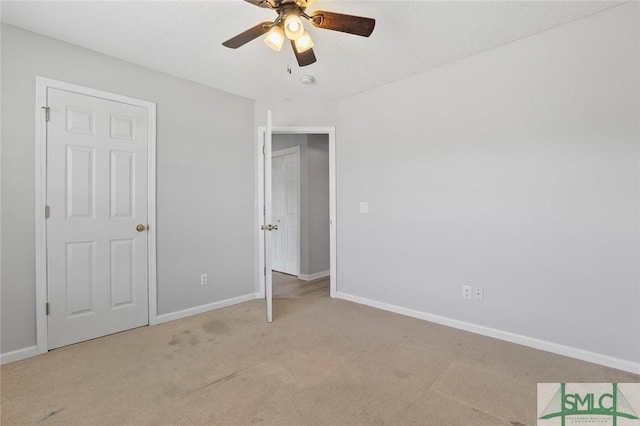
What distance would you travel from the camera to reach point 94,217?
8.36 feet

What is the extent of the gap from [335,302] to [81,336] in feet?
7.88

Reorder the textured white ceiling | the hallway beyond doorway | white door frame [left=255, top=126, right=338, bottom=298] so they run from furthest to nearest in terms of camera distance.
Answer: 1. the hallway beyond doorway
2. white door frame [left=255, top=126, right=338, bottom=298]
3. the textured white ceiling

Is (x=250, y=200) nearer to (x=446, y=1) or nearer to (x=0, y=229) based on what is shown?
(x=0, y=229)

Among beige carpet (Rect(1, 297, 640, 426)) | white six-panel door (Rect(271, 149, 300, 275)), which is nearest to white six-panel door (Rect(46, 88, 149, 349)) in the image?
beige carpet (Rect(1, 297, 640, 426))

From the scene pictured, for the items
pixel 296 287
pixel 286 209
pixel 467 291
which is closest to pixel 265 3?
pixel 467 291

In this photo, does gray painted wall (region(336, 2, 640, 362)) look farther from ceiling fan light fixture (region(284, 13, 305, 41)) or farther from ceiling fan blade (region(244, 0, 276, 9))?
ceiling fan blade (region(244, 0, 276, 9))

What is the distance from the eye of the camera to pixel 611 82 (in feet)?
6.80

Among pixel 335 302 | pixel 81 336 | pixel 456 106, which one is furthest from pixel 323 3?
pixel 81 336

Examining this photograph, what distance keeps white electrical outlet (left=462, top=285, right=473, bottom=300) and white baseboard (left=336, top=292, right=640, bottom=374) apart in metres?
0.24

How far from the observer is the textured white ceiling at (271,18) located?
6.59 ft

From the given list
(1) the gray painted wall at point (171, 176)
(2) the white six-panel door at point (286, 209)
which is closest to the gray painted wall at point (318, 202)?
(2) the white six-panel door at point (286, 209)

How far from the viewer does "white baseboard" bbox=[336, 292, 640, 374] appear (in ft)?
6.69

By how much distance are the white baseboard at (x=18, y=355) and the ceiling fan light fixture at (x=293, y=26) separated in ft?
9.56

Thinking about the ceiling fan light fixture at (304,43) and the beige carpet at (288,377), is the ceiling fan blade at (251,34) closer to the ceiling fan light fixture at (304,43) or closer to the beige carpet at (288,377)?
the ceiling fan light fixture at (304,43)
